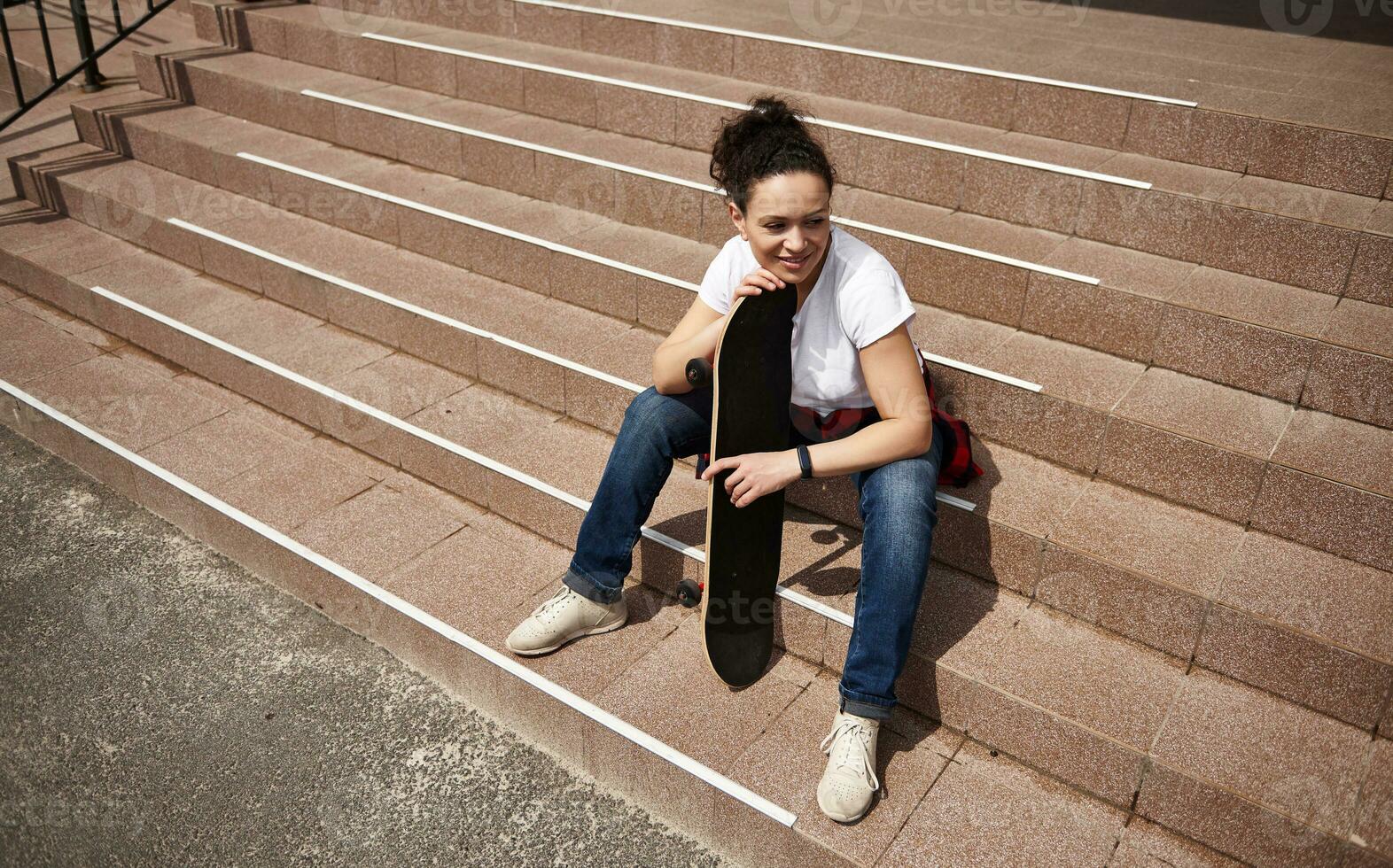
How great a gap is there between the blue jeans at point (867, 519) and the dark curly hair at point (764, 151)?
62cm

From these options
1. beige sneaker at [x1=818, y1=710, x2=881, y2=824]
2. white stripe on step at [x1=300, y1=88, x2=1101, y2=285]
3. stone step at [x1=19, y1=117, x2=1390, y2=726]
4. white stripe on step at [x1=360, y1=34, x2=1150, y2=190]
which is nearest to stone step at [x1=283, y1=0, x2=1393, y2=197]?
white stripe on step at [x1=360, y1=34, x2=1150, y2=190]

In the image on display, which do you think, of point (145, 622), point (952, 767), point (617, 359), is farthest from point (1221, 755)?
point (145, 622)

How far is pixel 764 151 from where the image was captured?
2.67 meters

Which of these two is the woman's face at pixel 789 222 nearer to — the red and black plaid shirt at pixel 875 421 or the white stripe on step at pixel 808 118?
the red and black plaid shirt at pixel 875 421

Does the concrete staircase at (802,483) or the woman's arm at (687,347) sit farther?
the woman's arm at (687,347)

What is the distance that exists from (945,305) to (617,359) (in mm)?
1260

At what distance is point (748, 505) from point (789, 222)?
757 millimetres

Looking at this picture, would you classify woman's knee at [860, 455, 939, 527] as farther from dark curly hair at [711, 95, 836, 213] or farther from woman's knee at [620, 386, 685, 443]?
dark curly hair at [711, 95, 836, 213]

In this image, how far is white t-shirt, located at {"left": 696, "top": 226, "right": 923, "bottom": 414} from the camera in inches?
108

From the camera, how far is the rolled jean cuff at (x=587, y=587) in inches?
125

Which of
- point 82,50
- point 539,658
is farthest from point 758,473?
point 82,50

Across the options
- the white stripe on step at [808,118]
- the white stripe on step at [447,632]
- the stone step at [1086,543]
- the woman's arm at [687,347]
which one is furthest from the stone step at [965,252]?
the white stripe on step at [447,632]

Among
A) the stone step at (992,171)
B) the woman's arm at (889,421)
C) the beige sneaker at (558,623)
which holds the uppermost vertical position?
the stone step at (992,171)

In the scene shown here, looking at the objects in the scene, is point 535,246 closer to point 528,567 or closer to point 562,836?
point 528,567
